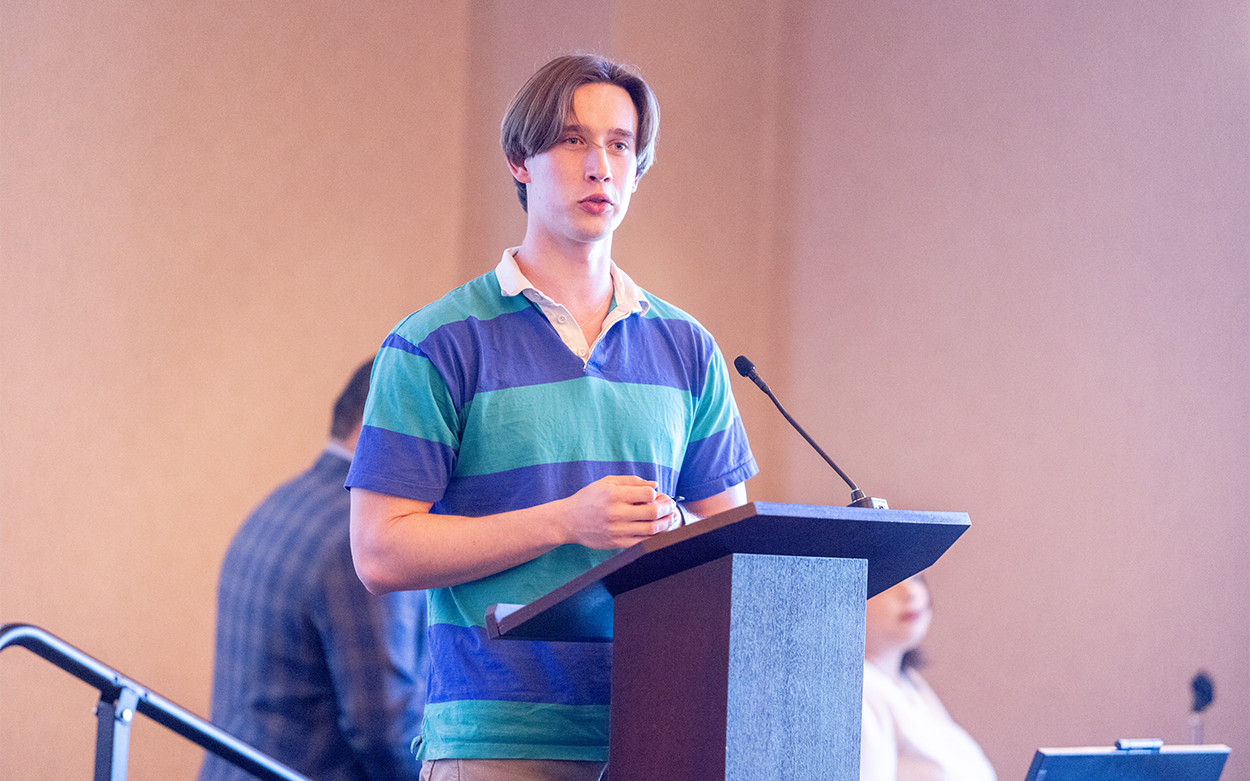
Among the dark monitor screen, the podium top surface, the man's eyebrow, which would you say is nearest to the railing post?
the podium top surface

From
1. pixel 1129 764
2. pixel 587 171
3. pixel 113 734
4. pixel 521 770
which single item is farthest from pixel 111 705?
pixel 1129 764

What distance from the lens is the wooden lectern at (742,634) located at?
1076 millimetres

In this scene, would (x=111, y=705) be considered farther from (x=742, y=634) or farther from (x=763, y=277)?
(x=763, y=277)

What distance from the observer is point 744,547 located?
1.08 metres

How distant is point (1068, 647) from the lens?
3.74 meters

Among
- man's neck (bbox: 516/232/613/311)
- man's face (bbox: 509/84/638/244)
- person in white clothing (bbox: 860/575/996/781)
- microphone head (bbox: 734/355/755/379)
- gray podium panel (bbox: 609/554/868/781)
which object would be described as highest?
man's face (bbox: 509/84/638/244)

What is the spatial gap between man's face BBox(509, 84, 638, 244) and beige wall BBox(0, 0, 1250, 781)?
2.30 metres

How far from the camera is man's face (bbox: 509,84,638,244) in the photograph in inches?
61.6

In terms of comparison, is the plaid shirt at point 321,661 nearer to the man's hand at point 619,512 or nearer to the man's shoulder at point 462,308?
the man's shoulder at point 462,308

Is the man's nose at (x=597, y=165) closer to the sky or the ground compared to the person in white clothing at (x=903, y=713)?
closer to the sky

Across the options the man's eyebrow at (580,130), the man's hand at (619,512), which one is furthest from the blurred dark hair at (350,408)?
the man's hand at (619,512)

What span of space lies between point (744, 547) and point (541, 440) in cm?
46

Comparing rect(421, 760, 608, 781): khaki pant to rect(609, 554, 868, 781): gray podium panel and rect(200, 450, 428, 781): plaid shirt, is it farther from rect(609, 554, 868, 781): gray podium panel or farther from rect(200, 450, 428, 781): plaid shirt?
rect(200, 450, 428, 781): plaid shirt

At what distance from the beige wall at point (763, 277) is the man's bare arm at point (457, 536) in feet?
8.03
